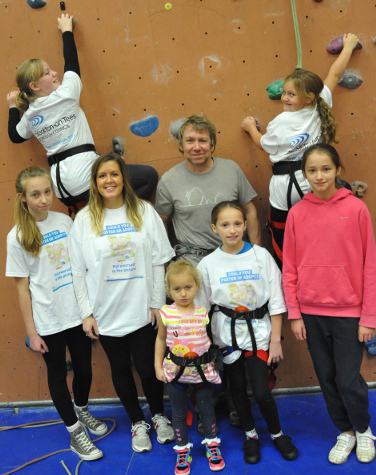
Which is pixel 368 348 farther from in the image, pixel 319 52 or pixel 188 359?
pixel 319 52

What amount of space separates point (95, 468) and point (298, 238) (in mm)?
1591

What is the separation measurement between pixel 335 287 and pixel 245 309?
0.45 meters

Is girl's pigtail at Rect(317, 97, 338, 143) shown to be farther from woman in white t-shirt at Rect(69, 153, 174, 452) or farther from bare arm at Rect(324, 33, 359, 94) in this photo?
woman in white t-shirt at Rect(69, 153, 174, 452)

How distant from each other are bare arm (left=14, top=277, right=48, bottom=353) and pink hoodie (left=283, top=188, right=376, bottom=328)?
4.30 feet

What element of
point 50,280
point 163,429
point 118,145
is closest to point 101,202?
point 50,280

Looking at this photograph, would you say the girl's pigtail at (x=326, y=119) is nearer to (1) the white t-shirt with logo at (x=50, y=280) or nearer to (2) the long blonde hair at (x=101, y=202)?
(2) the long blonde hair at (x=101, y=202)

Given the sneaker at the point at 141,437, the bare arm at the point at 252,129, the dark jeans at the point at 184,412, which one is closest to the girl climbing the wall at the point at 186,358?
the dark jeans at the point at 184,412

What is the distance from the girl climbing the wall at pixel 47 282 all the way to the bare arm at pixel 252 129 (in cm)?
117

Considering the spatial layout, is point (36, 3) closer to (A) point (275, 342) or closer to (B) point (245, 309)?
(B) point (245, 309)

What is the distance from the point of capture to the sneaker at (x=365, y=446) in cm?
200

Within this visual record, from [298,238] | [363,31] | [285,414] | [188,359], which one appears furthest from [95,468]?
[363,31]

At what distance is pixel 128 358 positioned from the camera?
2342mm

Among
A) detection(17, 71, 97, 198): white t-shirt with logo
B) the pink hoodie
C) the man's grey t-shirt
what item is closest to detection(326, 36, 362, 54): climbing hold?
the man's grey t-shirt

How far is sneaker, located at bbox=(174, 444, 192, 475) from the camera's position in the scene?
209 cm
